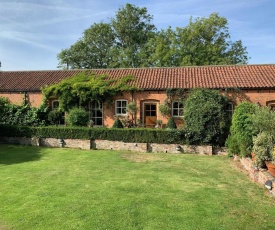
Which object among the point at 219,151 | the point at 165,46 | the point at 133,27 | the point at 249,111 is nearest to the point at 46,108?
the point at 219,151

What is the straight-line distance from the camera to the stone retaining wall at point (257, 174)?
823 cm

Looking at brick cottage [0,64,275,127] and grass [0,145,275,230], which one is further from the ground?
brick cottage [0,64,275,127]

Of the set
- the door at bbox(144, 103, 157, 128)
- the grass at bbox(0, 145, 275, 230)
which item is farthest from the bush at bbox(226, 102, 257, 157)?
the door at bbox(144, 103, 157, 128)

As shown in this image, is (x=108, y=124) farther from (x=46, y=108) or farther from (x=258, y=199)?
(x=258, y=199)

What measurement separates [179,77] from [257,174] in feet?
41.1

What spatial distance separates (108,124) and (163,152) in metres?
6.83

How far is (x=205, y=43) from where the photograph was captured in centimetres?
3797

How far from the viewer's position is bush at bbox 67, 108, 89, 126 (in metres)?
19.0

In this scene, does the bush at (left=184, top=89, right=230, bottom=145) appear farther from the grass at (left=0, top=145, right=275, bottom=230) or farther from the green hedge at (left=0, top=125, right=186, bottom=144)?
the grass at (left=0, top=145, right=275, bottom=230)

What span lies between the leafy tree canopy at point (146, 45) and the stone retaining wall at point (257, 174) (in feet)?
87.7

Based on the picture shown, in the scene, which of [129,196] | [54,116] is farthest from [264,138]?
[54,116]

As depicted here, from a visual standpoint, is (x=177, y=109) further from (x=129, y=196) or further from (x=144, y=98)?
(x=129, y=196)

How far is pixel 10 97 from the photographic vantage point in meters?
22.7

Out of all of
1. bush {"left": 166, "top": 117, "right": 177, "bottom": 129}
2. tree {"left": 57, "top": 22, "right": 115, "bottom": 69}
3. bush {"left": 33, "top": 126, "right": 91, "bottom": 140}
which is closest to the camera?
bush {"left": 33, "top": 126, "right": 91, "bottom": 140}
